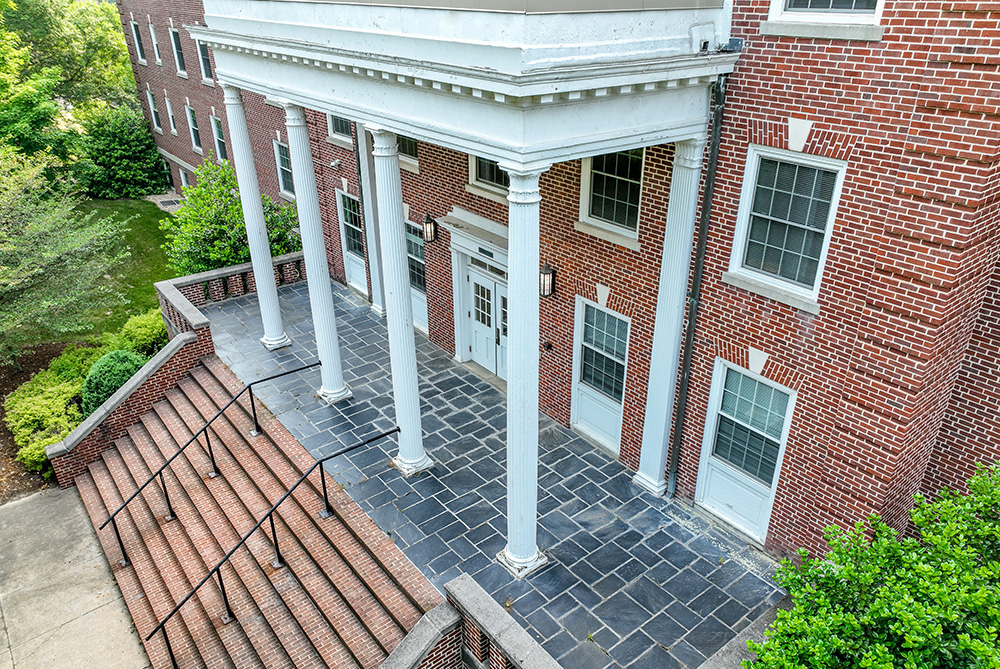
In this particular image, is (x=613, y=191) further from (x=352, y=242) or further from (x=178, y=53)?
(x=178, y=53)

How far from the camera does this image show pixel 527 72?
→ 248 inches

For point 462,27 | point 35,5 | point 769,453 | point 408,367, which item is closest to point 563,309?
point 408,367

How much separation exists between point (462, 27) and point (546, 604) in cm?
697

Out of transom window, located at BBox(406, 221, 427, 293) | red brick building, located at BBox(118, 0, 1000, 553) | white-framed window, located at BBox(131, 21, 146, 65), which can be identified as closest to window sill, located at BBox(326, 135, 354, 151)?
transom window, located at BBox(406, 221, 427, 293)

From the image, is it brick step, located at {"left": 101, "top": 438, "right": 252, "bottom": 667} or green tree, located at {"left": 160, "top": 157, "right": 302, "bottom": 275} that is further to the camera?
green tree, located at {"left": 160, "top": 157, "right": 302, "bottom": 275}

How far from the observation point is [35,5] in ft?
105

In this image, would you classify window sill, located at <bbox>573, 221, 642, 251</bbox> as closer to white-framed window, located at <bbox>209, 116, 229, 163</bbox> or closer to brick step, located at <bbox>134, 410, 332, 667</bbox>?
brick step, located at <bbox>134, 410, 332, 667</bbox>

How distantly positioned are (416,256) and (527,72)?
9.41 metres

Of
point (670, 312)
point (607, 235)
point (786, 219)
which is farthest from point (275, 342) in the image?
point (786, 219)

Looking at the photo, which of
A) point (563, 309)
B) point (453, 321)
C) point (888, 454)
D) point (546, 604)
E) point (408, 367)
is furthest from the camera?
point (453, 321)

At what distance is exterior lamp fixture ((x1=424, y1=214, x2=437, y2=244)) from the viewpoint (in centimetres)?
1391

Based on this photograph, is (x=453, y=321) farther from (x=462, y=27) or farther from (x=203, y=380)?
(x=462, y=27)

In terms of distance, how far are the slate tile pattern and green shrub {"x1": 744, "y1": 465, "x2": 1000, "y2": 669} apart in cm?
280

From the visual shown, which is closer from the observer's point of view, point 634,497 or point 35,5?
point 634,497
